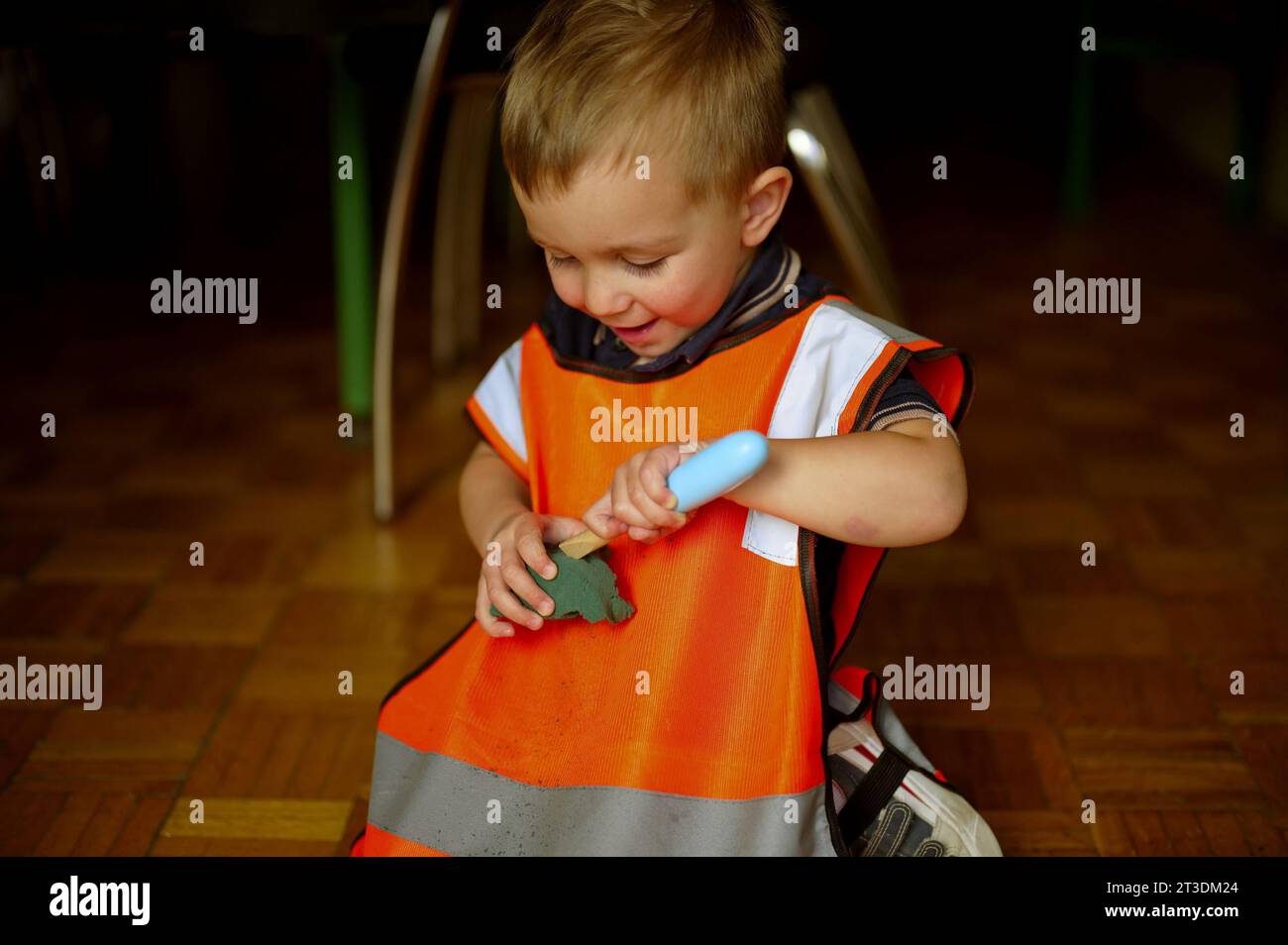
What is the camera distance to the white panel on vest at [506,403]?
891mm

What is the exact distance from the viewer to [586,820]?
76cm

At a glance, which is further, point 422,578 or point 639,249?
point 422,578

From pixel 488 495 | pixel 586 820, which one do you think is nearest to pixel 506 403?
pixel 488 495

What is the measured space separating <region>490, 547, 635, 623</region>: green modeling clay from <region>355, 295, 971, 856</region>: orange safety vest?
0.07ft

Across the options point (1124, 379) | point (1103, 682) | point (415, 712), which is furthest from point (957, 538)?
point (415, 712)

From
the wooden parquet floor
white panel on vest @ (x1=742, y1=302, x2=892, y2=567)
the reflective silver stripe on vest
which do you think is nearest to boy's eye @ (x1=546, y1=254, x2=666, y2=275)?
white panel on vest @ (x1=742, y1=302, x2=892, y2=567)

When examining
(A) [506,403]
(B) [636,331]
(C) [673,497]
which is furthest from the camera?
(A) [506,403]

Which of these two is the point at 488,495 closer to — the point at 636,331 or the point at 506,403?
the point at 506,403

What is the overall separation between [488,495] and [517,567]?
12cm

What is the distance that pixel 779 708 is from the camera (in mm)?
758

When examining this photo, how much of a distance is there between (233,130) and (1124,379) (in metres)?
1.94

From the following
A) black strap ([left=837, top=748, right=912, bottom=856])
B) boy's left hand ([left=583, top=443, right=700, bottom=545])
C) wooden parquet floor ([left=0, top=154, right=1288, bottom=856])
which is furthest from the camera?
wooden parquet floor ([left=0, top=154, right=1288, bottom=856])

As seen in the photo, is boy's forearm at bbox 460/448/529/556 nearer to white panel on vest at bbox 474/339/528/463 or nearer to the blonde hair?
white panel on vest at bbox 474/339/528/463

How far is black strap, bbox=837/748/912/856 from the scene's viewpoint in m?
0.82
